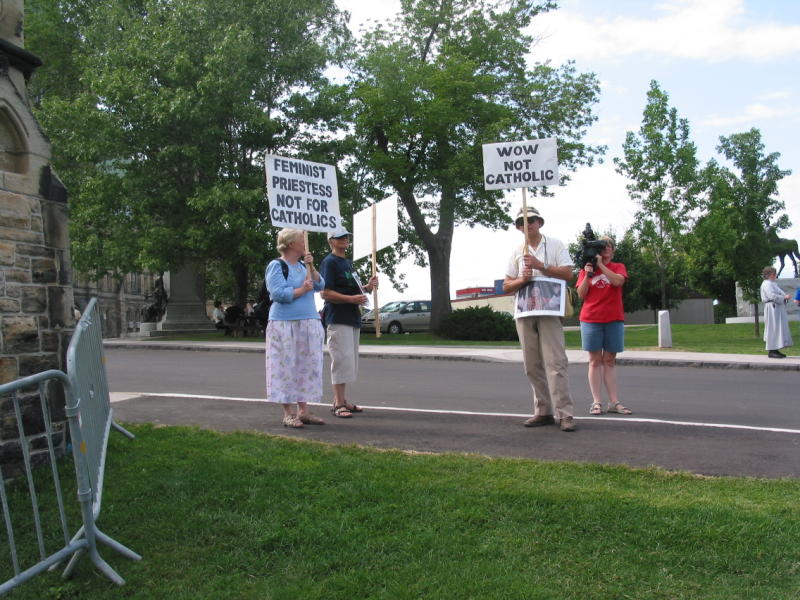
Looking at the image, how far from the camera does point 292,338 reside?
7113 mm

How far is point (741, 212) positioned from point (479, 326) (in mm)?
9580

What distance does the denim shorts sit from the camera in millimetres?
7727

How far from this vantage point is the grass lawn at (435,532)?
3391 mm

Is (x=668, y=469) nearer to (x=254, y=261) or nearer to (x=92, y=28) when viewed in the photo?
(x=254, y=261)

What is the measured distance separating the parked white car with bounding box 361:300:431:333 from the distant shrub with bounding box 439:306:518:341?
35.9ft

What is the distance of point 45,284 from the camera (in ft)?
19.1

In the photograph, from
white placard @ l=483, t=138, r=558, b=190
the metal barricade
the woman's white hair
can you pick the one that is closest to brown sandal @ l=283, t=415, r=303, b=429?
the woman's white hair

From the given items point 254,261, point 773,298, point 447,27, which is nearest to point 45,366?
point 773,298

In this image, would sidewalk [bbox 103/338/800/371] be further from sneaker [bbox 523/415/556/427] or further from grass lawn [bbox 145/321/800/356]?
sneaker [bbox 523/415/556/427]

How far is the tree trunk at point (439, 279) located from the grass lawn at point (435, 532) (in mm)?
24679

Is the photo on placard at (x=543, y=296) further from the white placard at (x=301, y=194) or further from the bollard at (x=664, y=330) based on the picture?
the bollard at (x=664, y=330)

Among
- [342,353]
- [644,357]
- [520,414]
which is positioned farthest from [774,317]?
[342,353]

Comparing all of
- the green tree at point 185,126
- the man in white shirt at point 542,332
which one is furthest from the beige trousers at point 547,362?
the green tree at point 185,126

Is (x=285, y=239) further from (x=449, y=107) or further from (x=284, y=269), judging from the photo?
(x=449, y=107)
